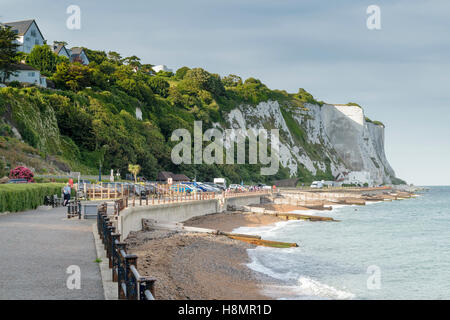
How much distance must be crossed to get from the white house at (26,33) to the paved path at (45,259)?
9395 centimetres

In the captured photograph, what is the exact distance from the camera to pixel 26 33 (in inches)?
4102

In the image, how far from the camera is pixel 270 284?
17422 millimetres

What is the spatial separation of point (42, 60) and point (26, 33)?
51.2ft

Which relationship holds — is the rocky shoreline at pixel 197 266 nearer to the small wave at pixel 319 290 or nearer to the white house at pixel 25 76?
the small wave at pixel 319 290

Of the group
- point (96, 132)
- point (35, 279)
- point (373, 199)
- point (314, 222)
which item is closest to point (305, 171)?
point (373, 199)

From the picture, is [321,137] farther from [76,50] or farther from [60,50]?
[60,50]

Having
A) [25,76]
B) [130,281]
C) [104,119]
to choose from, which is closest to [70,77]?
[25,76]

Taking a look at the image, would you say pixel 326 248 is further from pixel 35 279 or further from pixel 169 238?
pixel 35 279

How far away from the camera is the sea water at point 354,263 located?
1736cm

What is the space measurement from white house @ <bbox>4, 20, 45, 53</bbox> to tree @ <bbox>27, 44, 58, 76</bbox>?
1092cm

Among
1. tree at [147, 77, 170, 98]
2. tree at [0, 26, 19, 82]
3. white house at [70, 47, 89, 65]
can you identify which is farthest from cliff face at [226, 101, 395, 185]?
tree at [0, 26, 19, 82]

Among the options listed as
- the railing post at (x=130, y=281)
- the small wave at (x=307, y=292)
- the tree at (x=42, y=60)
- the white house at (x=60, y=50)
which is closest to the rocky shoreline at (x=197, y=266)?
the small wave at (x=307, y=292)
